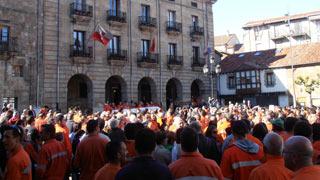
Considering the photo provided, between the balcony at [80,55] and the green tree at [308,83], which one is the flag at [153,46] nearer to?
the balcony at [80,55]

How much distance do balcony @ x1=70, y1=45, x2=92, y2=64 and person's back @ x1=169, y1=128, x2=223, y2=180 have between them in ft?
81.9

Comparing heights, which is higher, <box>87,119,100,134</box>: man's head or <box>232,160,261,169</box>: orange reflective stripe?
<box>87,119,100,134</box>: man's head

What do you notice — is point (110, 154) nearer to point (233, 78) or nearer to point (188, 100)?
point (188, 100)

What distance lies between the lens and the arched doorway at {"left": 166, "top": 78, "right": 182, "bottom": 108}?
36844 millimetres

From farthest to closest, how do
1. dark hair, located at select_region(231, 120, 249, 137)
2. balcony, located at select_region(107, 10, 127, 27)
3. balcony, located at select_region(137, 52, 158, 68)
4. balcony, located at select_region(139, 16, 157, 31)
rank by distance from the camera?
balcony, located at select_region(139, 16, 157, 31), balcony, located at select_region(137, 52, 158, 68), balcony, located at select_region(107, 10, 127, 27), dark hair, located at select_region(231, 120, 249, 137)

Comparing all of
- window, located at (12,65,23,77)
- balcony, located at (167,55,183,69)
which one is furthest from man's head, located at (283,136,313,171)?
balcony, located at (167,55,183,69)

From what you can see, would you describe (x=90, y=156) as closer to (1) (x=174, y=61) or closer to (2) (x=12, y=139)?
(2) (x=12, y=139)

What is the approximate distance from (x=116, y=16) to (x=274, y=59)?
2208 centimetres

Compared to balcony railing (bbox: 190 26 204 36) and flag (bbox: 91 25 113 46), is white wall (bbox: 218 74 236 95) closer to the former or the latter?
balcony railing (bbox: 190 26 204 36)

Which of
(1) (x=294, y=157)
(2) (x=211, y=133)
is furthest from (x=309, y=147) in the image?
(2) (x=211, y=133)

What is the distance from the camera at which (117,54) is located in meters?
31.3

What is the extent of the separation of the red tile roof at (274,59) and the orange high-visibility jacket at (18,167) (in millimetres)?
40045

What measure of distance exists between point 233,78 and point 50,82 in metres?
25.7

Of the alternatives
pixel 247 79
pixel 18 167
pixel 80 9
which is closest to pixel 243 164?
pixel 18 167
